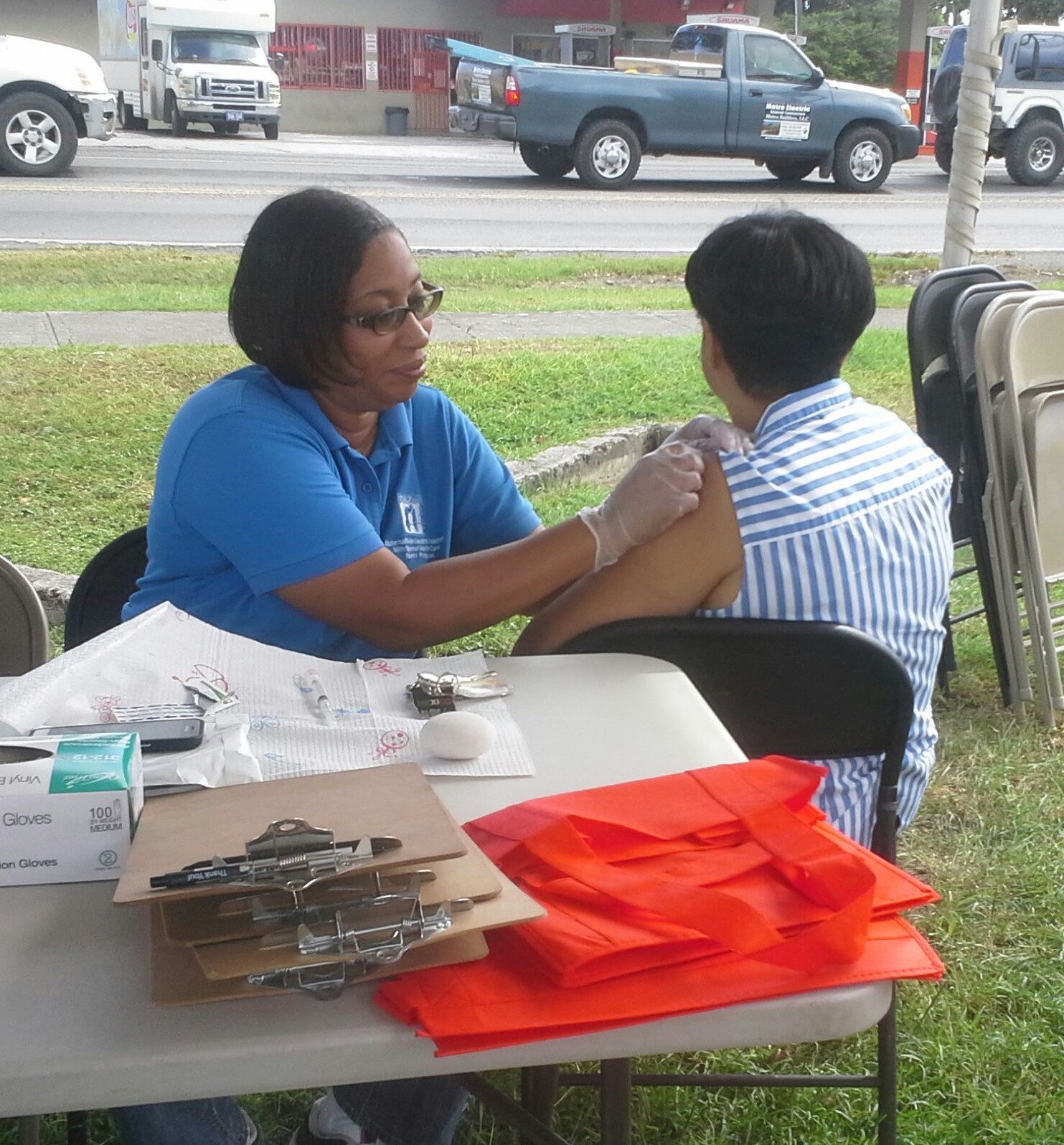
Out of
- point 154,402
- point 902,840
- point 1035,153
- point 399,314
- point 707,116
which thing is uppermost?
point 707,116

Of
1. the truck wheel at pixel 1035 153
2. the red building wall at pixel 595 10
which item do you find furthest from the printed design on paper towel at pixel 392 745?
the red building wall at pixel 595 10

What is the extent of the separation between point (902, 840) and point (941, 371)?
1.28 meters

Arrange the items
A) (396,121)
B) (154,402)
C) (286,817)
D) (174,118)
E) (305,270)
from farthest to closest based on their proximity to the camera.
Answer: (396,121) → (174,118) → (154,402) → (305,270) → (286,817)

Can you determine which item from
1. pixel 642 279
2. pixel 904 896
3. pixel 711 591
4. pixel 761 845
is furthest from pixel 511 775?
pixel 642 279

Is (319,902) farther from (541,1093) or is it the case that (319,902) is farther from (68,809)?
(541,1093)

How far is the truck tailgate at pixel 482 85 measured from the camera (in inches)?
546

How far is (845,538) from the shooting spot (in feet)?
5.96

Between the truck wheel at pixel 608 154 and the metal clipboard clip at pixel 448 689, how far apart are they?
13.2 meters

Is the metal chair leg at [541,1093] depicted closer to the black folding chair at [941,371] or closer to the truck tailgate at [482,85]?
the black folding chair at [941,371]

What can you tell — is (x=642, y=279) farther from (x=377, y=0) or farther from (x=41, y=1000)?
(x=377, y=0)

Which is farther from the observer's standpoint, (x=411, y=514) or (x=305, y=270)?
(x=411, y=514)

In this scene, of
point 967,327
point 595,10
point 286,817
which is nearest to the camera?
point 286,817

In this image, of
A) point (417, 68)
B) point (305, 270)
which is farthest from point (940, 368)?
point (417, 68)

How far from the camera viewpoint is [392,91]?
26.9 meters
